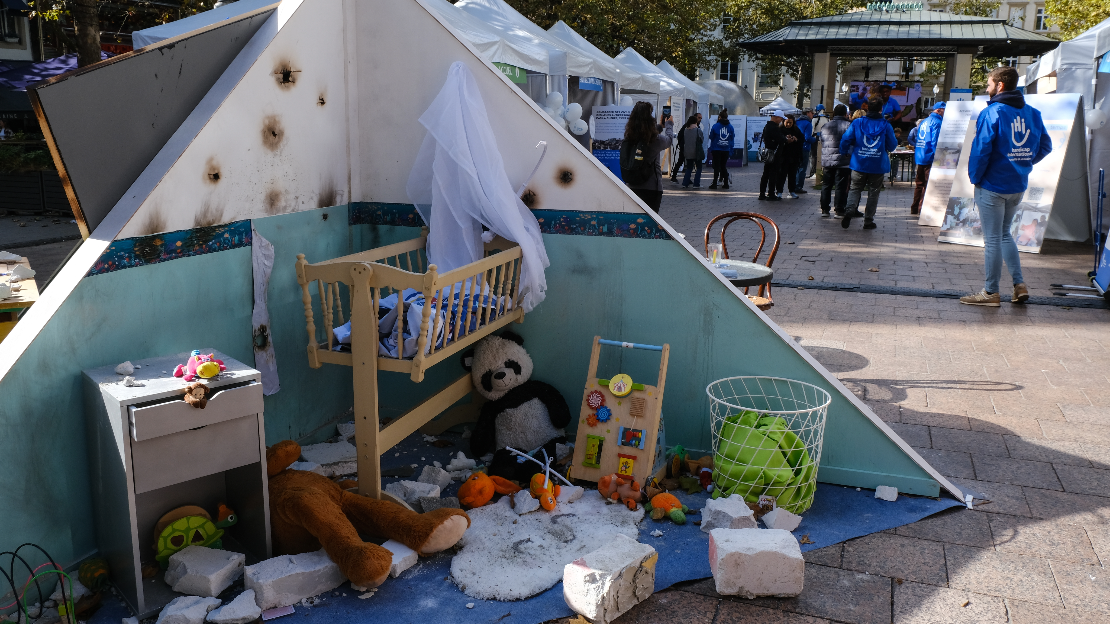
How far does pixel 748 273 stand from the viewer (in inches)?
181

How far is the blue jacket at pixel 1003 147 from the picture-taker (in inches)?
251

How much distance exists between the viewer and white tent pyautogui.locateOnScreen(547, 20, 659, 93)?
556 inches

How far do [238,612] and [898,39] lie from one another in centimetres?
2126

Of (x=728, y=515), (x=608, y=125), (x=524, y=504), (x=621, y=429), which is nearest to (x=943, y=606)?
(x=728, y=515)

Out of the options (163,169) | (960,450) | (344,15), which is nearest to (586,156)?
(344,15)

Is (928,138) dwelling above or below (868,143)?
above

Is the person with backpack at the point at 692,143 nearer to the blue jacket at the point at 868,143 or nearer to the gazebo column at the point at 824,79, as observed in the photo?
the blue jacket at the point at 868,143

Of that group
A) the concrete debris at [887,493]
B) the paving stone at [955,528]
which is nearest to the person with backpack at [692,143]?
the concrete debris at [887,493]

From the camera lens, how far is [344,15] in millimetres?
3955

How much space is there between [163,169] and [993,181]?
5.96 meters

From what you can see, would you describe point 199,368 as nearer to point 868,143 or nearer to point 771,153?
point 868,143

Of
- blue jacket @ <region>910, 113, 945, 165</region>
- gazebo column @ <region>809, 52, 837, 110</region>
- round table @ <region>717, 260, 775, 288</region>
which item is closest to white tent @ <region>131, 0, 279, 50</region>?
round table @ <region>717, 260, 775, 288</region>

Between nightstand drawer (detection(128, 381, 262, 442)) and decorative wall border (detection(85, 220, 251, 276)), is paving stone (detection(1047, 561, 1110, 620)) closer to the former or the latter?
nightstand drawer (detection(128, 381, 262, 442))

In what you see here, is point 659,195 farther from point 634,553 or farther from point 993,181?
→ point 634,553
